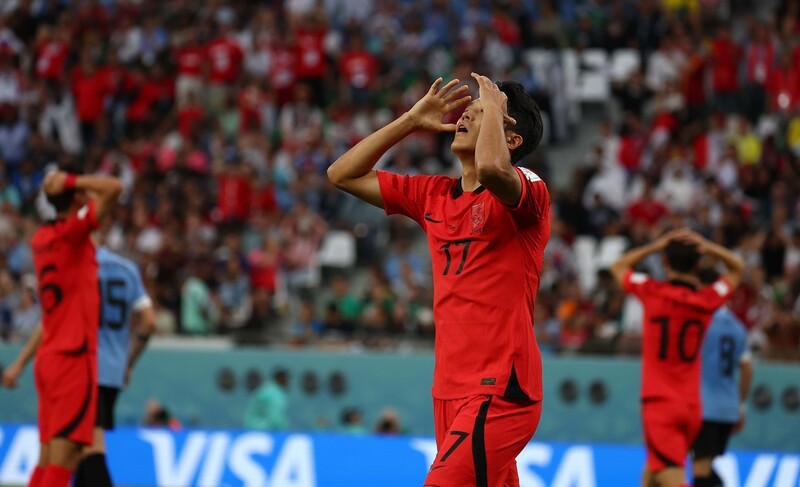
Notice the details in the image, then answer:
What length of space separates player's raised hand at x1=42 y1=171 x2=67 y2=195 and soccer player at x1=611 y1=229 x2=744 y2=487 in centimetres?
403

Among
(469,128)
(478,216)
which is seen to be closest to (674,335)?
(478,216)

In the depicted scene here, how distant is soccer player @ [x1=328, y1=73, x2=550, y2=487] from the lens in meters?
5.66

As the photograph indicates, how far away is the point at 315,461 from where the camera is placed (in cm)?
1286

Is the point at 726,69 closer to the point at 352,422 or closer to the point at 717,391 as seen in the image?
the point at 352,422

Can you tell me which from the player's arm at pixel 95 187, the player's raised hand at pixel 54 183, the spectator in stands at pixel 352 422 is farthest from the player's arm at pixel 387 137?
the spectator in stands at pixel 352 422

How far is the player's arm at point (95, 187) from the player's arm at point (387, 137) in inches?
86.2

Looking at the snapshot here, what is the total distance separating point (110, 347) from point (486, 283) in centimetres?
455

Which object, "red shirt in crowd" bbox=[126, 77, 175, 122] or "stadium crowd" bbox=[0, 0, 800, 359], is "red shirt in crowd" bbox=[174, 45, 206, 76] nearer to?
"stadium crowd" bbox=[0, 0, 800, 359]

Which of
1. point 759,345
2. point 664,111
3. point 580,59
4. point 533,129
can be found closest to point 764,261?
point 759,345

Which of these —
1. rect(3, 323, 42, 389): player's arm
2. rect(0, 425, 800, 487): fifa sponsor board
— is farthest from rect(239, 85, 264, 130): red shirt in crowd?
rect(3, 323, 42, 389): player's arm

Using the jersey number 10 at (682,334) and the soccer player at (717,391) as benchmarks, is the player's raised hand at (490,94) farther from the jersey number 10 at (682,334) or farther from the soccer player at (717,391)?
the soccer player at (717,391)

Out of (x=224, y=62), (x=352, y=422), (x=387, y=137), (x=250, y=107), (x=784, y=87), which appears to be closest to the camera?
(x=387, y=137)

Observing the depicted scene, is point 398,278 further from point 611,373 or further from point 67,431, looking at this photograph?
point 67,431

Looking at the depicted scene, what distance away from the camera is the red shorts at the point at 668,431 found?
947 centimetres
